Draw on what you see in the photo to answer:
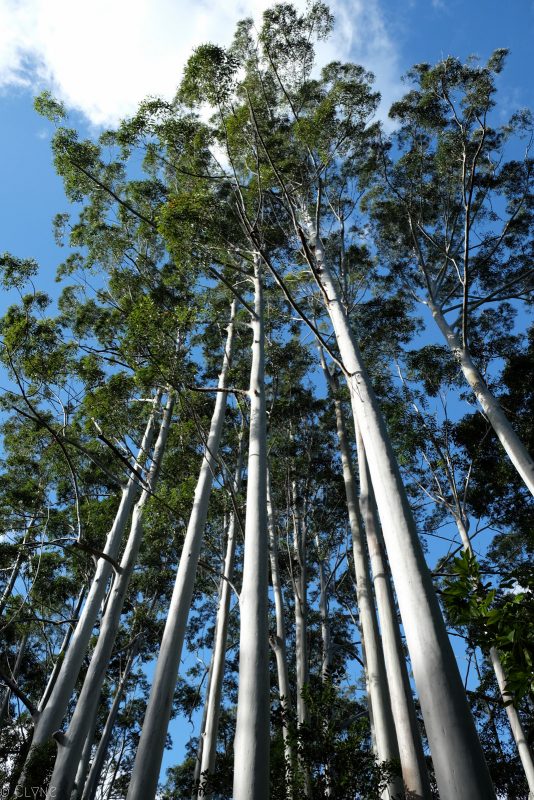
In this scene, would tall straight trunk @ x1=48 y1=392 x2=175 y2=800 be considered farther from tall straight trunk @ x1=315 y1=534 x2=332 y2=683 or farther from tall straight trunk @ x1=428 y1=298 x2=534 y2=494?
tall straight trunk @ x1=428 y1=298 x2=534 y2=494

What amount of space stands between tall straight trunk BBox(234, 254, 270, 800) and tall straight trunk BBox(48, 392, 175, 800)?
238 cm

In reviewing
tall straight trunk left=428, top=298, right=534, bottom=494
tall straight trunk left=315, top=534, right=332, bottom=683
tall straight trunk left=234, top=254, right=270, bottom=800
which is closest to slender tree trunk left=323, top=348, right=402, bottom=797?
tall straight trunk left=234, top=254, right=270, bottom=800

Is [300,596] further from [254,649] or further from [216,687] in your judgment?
[254,649]

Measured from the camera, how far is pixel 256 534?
14.2ft

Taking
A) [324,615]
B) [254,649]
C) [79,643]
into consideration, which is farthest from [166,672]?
[324,615]

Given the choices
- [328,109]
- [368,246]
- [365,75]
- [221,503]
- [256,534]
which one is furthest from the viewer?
[368,246]

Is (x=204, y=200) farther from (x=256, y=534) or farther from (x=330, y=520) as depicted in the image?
(x=330, y=520)

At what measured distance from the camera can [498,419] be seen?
830 cm

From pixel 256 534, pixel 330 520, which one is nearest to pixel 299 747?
pixel 256 534

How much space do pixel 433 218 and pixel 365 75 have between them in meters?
4.18

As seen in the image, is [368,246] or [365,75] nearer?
[365,75]

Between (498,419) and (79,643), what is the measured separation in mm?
7780

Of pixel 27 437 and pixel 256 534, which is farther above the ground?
pixel 27 437

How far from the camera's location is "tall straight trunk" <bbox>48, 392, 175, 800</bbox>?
5488 millimetres
